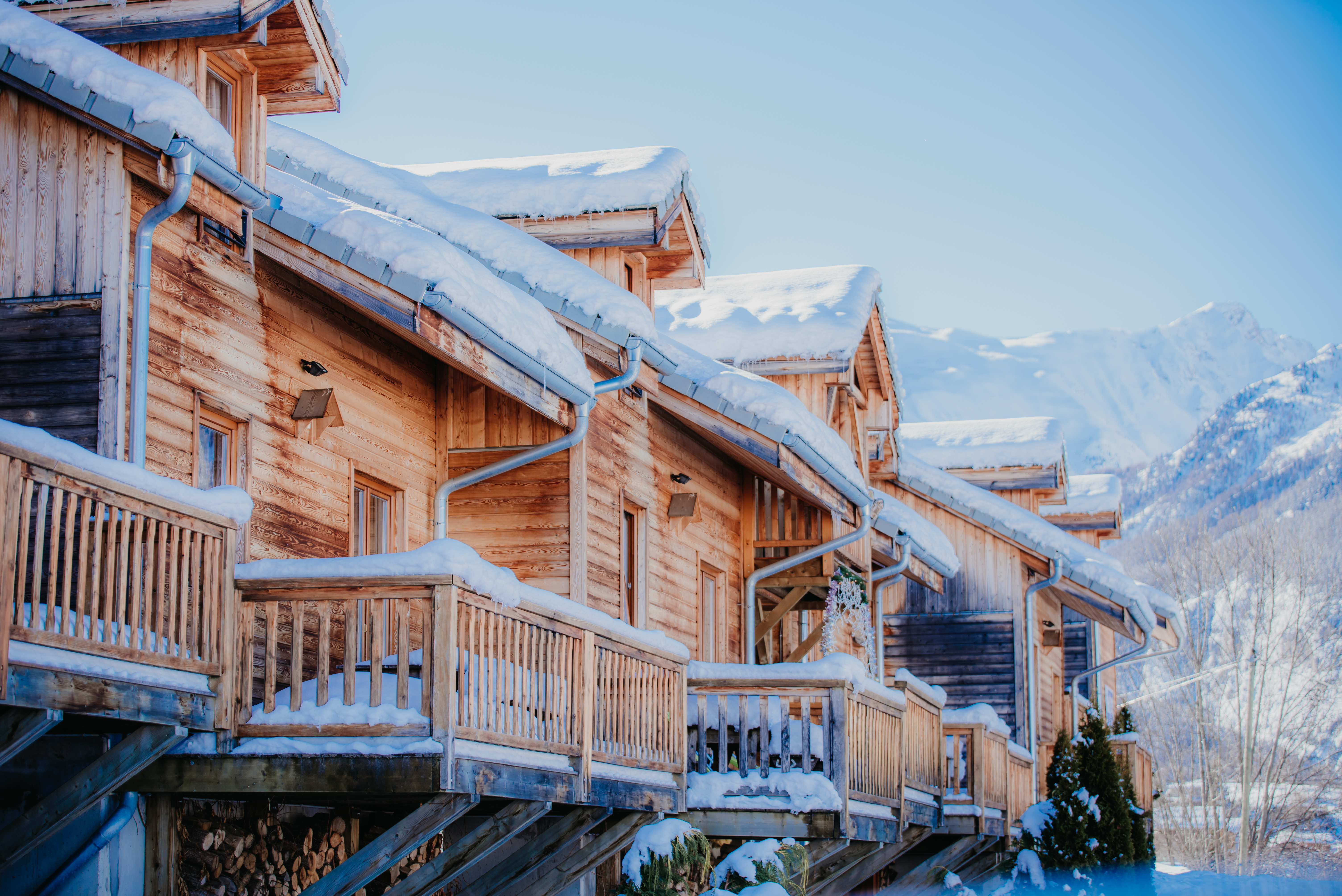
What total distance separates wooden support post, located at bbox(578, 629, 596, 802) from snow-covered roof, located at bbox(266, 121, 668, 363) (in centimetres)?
430

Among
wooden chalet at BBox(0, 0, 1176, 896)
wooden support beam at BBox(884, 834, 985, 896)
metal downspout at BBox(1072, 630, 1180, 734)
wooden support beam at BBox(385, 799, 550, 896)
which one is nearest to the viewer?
wooden chalet at BBox(0, 0, 1176, 896)

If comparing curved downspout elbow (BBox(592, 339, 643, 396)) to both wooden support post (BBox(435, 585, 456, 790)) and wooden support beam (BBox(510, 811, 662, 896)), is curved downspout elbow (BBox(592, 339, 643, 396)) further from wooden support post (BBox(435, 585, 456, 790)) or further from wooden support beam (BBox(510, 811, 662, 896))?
wooden support post (BBox(435, 585, 456, 790))

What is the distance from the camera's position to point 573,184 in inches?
656

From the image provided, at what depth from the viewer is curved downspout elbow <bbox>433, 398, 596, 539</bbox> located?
40.8 feet

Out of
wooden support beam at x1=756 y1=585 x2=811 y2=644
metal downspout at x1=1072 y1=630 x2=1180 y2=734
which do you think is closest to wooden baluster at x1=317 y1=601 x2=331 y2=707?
wooden support beam at x1=756 y1=585 x2=811 y2=644

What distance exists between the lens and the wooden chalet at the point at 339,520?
26.8 feet

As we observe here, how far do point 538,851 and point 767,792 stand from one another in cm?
226

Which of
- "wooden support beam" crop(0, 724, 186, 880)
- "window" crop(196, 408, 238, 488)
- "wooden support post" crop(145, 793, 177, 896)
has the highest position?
"window" crop(196, 408, 238, 488)

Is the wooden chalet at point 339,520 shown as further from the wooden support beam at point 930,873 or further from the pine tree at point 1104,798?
the pine tree at point 1104,798

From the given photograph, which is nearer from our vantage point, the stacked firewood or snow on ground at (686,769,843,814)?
the stacked firewood

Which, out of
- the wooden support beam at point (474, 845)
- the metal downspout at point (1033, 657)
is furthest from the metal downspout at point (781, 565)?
the wooden support beam at point (474, 845)

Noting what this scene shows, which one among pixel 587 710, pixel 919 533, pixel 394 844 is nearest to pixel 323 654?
pixel 394 844

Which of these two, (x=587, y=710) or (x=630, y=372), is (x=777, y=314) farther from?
(x=587, y=710)

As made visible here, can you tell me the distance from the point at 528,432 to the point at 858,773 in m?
3.89
